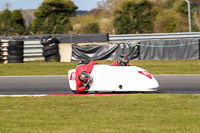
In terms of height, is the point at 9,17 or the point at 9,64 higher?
the point at 9,17

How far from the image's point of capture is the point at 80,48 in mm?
21906

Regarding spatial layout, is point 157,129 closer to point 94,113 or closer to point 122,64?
point 94,113

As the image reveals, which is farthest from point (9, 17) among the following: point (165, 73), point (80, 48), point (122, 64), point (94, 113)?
point (94, 113)

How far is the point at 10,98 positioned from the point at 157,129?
15.0ft

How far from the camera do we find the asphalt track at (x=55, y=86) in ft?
36.7

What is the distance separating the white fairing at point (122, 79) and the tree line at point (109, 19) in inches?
1016

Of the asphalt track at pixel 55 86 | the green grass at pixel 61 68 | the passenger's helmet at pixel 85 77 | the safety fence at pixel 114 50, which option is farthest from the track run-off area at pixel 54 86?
the safety fence at pixel 114 50

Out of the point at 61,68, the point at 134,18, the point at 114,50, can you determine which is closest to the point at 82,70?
the point at 61,68

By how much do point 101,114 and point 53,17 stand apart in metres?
34.8

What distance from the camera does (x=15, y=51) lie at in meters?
20.5

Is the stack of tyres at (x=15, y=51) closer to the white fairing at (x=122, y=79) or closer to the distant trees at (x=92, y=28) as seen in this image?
the white fairing at (x=122, y=79)

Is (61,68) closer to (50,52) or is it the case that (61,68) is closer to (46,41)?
(50,52)

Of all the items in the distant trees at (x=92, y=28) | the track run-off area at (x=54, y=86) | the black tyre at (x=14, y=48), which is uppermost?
the distant trees at (x=92, y=28)

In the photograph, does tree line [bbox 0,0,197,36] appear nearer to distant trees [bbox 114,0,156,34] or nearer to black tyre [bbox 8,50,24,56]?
distant trees [bbox 114,0,156,34]
